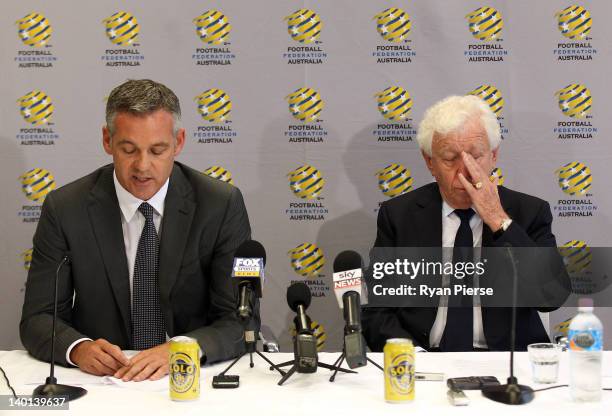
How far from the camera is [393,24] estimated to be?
12.8 feet

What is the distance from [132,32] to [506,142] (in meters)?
2.14

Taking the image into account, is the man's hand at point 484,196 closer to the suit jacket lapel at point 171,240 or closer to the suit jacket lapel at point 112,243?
the suit jacket lapel at point 171,240

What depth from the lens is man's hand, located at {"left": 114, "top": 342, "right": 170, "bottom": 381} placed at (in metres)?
2.30

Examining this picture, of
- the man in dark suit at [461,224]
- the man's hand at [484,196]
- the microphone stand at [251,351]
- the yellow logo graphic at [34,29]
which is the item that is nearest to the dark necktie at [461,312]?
the man in dark suit at [461,224]

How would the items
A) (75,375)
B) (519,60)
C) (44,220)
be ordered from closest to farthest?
(75,375) → (44,220) → (519,60)

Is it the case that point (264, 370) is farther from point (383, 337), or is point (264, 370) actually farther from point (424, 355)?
point (383, 337)

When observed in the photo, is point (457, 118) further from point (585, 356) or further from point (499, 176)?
point (585, 356)

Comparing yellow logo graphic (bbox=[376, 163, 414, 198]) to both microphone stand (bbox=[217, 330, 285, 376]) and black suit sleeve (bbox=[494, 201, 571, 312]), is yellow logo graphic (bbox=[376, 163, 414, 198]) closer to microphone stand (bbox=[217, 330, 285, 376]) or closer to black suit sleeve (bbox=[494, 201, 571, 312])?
black suit sleeve (bbox=[494, 201, 571, 312])

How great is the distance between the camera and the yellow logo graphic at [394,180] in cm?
391

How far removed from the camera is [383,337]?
307 cm

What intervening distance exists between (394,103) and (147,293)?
Answer: 1.77 m

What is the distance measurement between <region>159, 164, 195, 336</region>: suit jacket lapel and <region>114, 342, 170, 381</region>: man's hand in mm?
512

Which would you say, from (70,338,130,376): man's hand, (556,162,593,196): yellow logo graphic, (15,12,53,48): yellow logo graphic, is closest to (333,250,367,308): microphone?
(70,338,130,376): man's hand

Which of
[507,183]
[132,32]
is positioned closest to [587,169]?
[507,183]
